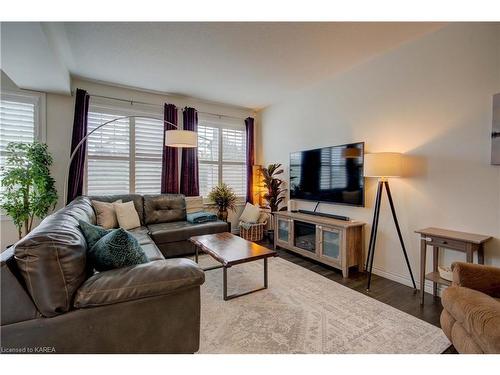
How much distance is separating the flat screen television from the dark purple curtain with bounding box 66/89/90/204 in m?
3.47

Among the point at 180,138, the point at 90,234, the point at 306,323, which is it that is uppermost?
the point at 180,138

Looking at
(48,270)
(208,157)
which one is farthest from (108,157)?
(48,270)

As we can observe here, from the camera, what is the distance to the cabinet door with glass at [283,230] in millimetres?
3840

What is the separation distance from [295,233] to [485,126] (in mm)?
2502

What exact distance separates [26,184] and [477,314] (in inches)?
182

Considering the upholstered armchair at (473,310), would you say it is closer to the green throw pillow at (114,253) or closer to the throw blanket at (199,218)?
the green throw pillow at (114,253)

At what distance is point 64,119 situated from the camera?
367 centimetres

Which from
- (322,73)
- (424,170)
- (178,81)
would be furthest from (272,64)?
(424,170)

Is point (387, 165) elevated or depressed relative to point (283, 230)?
elevated

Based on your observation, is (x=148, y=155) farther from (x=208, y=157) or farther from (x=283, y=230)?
(x=283, y=230)

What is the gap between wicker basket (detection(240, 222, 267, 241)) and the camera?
454cm

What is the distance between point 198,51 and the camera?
284cm

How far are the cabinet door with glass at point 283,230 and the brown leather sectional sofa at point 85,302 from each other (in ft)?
8.42
